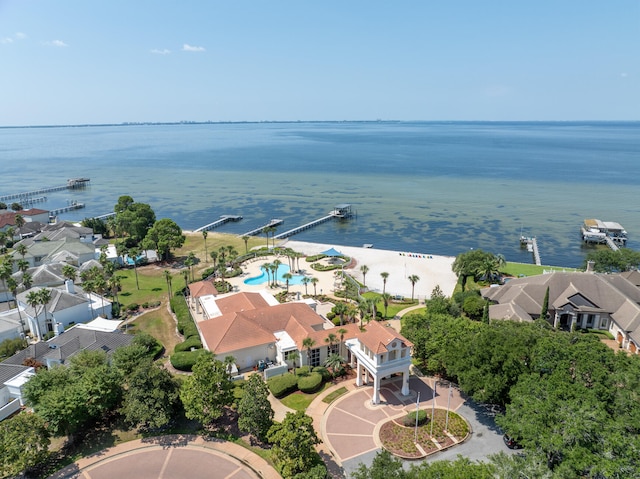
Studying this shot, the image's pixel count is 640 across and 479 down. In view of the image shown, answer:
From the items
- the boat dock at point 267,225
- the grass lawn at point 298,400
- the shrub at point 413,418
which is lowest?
the boat dock at point 267,225

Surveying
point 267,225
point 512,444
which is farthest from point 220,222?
point 512,444

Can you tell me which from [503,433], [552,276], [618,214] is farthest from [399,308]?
[618,214]

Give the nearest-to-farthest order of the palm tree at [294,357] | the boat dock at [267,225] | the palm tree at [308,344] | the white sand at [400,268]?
the palm tree at [308,344]
the palm tree at [294,357]
the white sand at [400,268]
the boat dock at [267,225]

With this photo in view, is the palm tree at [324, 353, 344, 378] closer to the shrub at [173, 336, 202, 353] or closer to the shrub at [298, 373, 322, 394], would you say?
the shrub at [298, 373, 322, 394]

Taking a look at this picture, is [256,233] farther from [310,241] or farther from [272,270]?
[272,270]

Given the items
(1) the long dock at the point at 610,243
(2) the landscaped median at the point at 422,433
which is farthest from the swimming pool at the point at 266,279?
(1) the long dock at the point at 610,243

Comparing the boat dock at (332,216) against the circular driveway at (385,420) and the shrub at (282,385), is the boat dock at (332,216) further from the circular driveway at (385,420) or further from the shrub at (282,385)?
the circular driveway at (385,420)
